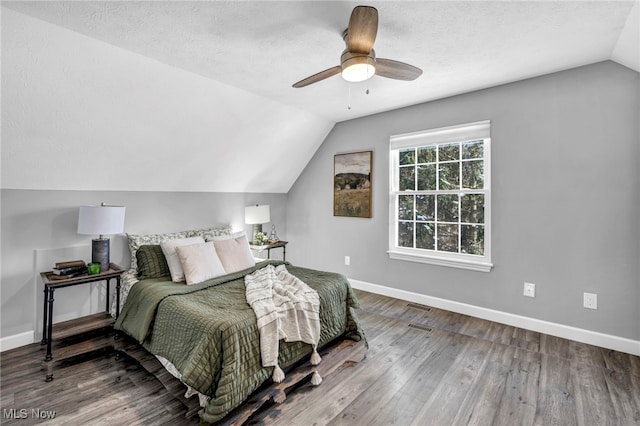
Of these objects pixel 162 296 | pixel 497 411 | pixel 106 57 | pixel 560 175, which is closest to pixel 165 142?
pixel 106 57

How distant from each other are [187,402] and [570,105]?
12.9 feet

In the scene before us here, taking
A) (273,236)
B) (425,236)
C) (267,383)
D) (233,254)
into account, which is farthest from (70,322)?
(425,236)

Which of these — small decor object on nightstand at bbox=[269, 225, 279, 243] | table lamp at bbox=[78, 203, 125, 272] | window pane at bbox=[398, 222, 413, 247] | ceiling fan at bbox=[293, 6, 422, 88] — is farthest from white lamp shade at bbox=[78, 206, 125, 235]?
window pane at bbox=[398, 222, 413, 247]

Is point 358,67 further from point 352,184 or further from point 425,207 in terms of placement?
point 352,184

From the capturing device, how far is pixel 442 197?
3.75 metres

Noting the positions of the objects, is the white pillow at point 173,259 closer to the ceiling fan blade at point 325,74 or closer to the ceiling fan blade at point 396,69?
the ceiling fan blade at point 325,74

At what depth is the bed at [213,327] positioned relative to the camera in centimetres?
184

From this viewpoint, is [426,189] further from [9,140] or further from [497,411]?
[9,140]

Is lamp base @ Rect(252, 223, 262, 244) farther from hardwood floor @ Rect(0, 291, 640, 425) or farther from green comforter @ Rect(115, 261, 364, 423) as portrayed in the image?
hardwood floor @ Rect(0, 291, 640, 425)

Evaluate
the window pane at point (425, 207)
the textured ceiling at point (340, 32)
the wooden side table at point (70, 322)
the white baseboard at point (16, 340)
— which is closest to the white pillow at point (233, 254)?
the wooden side table at point (70, 322)

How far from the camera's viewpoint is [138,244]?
3.29 m

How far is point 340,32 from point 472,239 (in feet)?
8.50

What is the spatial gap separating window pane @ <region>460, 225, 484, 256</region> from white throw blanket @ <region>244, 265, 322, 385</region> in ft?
6.59

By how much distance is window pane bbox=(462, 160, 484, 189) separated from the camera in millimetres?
3467
